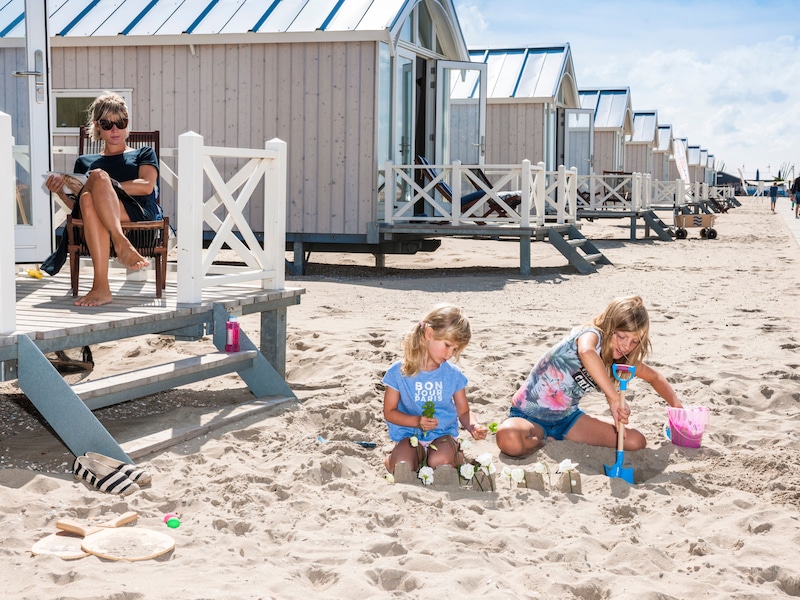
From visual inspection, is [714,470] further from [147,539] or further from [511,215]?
[511,215]

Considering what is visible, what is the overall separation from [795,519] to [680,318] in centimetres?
441

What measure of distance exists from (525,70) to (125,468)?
16.3 metres

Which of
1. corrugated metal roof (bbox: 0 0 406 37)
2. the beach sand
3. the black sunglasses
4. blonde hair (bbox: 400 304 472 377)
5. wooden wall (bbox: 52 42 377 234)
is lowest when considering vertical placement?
the beach sand

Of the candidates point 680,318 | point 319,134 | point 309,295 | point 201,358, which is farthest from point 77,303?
point 319,134

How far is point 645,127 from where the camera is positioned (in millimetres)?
30641

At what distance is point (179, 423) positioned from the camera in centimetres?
462

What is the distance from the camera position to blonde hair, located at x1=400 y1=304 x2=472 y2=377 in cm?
383

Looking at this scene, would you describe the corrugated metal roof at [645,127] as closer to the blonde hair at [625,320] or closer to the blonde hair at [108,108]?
the blonde hair at [108,108]

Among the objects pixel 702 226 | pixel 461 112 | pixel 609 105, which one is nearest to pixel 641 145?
pixel 609 105

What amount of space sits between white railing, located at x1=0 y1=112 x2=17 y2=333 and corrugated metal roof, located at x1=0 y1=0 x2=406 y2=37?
7.42 metres

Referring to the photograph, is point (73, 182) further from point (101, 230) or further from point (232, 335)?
point (232, 335)

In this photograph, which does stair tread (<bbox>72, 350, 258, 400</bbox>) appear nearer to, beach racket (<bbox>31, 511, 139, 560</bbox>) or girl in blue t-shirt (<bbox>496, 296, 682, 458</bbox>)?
beach racket (<bbox>31, 511, 139, 560</bbox>)

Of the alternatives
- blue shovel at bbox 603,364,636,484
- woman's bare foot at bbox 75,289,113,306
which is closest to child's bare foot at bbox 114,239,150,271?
woman's bare foot at bbox 75,289,113,306

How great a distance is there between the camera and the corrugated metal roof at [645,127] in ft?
98.9
